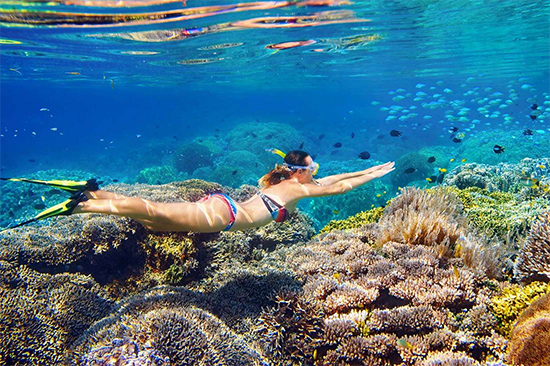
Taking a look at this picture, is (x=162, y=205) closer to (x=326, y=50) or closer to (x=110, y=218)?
(x=110, y=218)

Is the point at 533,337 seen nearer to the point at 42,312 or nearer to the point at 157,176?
the point at 42,312

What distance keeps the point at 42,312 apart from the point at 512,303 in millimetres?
6101

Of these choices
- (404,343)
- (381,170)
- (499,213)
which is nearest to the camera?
(404,343)

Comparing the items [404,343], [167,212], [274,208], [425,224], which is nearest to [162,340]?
[167,212]

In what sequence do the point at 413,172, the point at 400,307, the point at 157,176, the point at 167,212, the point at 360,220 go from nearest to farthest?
1. the point at 400,307
2. the point at 167,212
3. the point at 360,220
4. the point at 413,172
5. the point at 157,176

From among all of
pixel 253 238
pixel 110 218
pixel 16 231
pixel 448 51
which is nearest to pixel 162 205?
pixel 110 218

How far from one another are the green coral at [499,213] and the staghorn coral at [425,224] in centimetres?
55

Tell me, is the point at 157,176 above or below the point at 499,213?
below

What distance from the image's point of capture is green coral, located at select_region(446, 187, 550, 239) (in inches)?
233

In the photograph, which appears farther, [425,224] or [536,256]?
[425,224]

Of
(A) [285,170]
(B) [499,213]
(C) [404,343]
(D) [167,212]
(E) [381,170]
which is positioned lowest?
(B) [499,213]

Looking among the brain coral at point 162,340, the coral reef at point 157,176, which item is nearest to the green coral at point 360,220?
the brain coral at point 162,340

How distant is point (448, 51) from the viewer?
28.5 m

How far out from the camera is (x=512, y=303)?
3.60m
